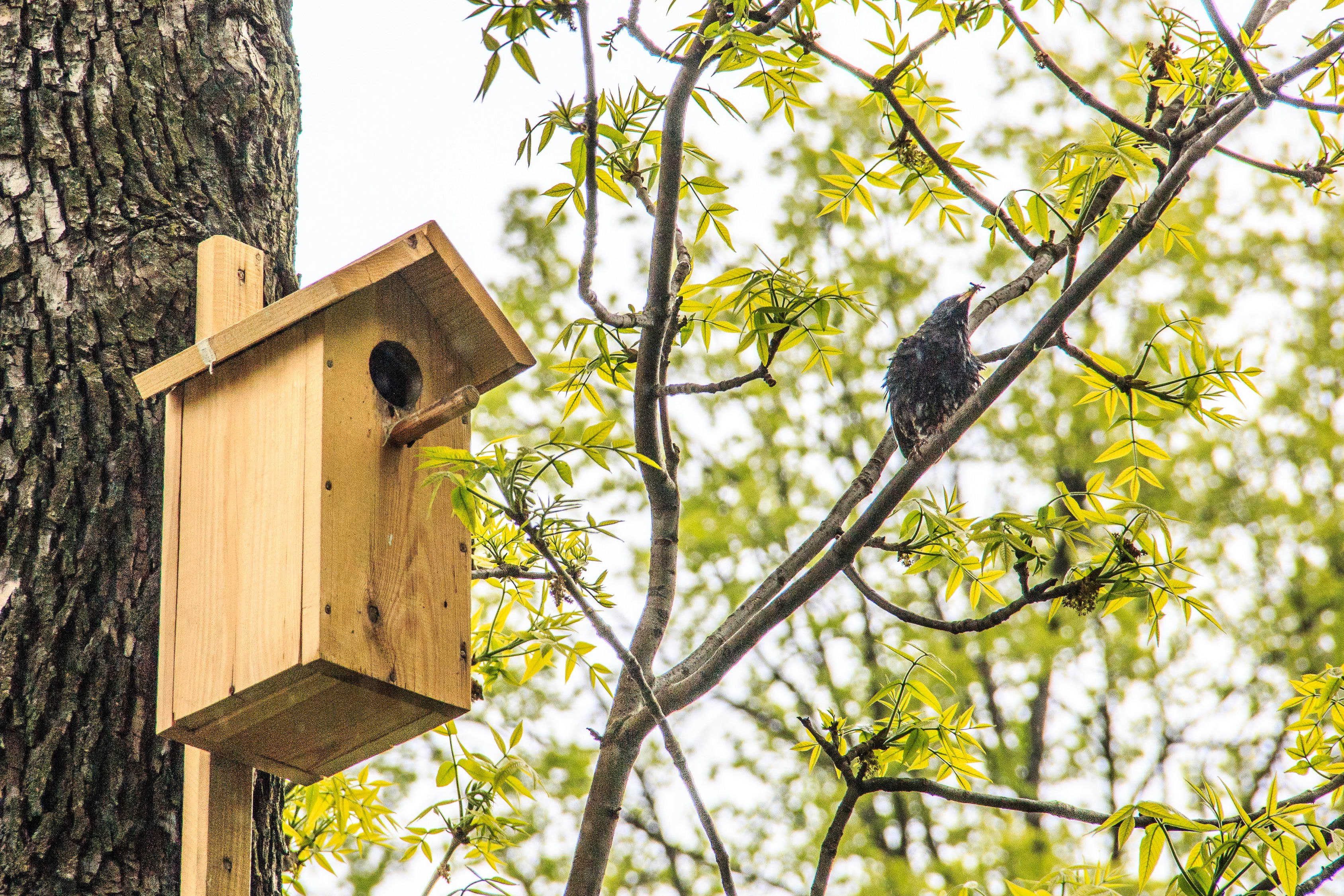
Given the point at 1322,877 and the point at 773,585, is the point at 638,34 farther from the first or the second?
the point at 1322,877

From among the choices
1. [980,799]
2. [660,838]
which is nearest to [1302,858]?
[980,799]

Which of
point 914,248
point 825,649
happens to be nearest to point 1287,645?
point 825,649

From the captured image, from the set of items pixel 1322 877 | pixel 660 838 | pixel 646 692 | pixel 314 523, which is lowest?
pixel 1322 877

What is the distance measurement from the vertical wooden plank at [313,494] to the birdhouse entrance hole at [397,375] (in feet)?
0.62

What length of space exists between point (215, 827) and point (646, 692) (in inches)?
27.6

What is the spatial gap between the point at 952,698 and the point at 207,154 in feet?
23.1

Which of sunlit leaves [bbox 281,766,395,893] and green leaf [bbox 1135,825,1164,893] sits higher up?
sunlit leaves [bbox 281,766,395,893]

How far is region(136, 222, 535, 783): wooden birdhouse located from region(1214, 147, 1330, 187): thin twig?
4.94 feet

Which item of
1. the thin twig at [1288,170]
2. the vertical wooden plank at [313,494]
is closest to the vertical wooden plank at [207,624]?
the vertical wooden plank at [313,494]

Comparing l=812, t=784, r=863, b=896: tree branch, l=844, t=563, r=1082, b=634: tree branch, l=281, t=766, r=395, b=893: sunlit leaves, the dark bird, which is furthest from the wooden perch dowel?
the dark bird

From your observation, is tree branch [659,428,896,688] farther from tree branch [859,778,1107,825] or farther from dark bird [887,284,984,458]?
dark bird [887,284,984,458]

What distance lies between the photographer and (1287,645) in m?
8.01

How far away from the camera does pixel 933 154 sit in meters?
2.34

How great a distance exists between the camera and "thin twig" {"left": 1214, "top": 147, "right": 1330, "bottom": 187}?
2.33 metres
